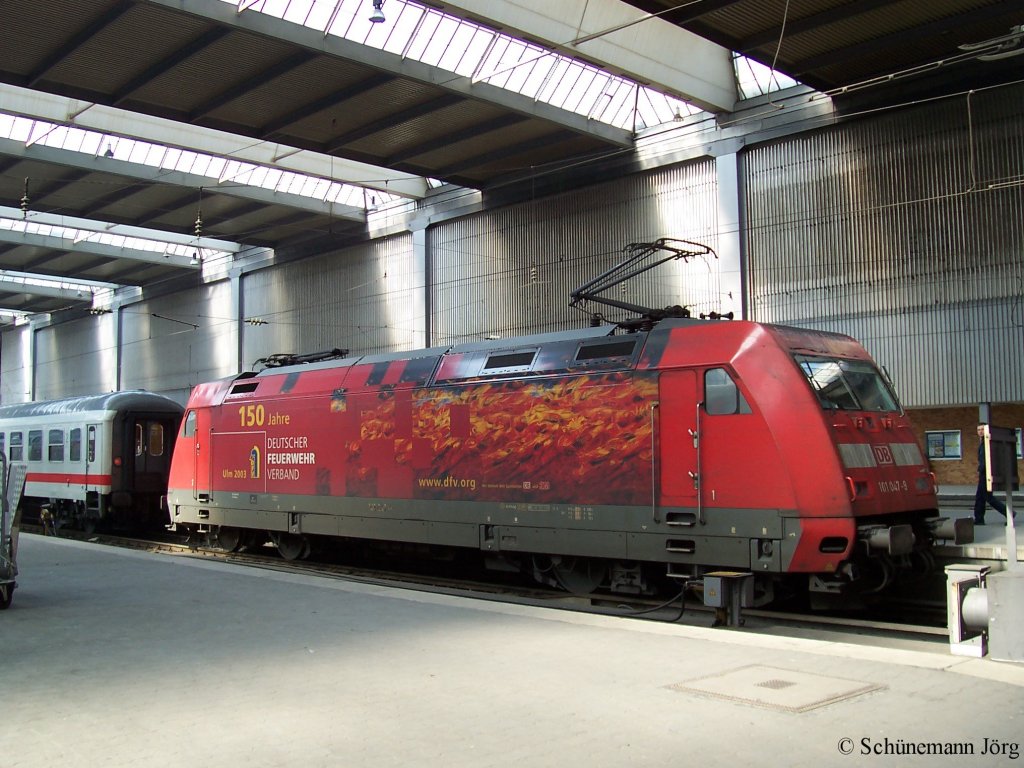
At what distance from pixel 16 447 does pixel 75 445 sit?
4902 millimetres

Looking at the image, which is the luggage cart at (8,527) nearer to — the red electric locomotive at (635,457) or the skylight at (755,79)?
the red electric locomotive at (635,457)

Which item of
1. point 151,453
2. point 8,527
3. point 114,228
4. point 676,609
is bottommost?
point 676,609

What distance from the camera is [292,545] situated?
17.5 m

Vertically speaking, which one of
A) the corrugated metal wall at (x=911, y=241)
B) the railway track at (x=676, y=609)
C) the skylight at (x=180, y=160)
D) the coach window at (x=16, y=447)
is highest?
the skylight at (x=180, y=160)

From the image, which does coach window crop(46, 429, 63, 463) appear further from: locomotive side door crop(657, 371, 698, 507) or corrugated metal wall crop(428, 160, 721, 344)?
locomotive side door crop(657, 371, 698, 507)

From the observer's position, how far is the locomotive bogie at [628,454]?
10000 millimetres

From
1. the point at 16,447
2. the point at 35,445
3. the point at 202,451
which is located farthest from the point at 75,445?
the point at 202,451

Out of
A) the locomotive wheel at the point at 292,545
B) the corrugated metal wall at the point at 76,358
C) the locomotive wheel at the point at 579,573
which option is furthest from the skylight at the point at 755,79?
the corrugated metal wall at the point at 76,358

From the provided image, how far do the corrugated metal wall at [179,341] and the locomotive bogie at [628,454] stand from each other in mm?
27613

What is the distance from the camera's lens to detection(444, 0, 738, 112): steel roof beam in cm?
2023

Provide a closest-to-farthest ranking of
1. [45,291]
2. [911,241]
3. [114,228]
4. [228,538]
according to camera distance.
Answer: [228,538] → [911,241] → [114,228] → [45,291]

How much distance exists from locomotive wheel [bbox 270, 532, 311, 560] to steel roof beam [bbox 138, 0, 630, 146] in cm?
1112

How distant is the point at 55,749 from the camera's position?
17.3 feet

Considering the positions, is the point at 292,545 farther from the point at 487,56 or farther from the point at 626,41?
the point at 626,41
